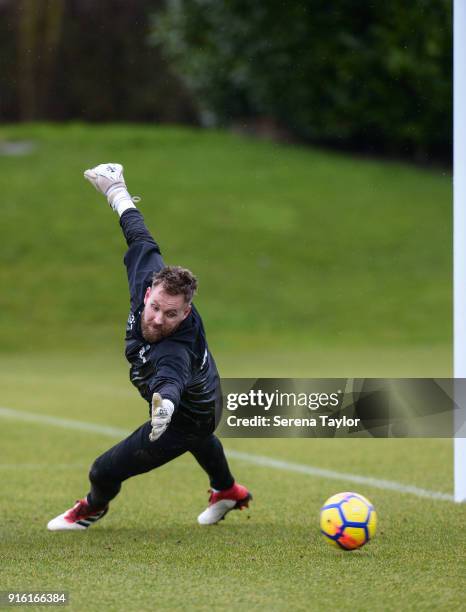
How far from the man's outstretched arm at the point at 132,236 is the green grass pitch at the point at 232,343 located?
5.23 feet

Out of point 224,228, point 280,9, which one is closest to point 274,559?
point 224,228

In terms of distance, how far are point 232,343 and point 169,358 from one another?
17132 millimetres

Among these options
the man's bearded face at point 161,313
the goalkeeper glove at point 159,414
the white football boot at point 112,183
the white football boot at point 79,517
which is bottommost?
the white football boot at point 79,517

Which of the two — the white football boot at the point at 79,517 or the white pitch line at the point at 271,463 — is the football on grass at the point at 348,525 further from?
the white pitch line at the point at 271,463

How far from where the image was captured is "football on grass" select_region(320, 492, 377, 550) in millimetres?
6168

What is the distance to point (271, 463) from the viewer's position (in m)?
10.1

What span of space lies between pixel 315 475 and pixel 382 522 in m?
2.12

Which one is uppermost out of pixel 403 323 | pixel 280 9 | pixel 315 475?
pixel 280 9

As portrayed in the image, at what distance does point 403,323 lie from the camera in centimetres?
2553

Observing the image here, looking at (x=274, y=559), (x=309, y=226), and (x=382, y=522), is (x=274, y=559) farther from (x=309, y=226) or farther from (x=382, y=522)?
(x=309, y=226)

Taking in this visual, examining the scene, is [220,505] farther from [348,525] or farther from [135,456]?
[348,525]

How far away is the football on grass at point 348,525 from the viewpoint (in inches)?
243

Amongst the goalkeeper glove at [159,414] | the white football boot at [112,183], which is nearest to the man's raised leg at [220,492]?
the goalkeeper glove at [159,414]

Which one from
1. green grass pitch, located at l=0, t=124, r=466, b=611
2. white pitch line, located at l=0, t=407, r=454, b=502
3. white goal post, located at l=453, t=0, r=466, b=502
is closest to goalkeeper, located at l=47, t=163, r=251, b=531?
green grass pitch, located at l=0, t=124, r=466, b=611
